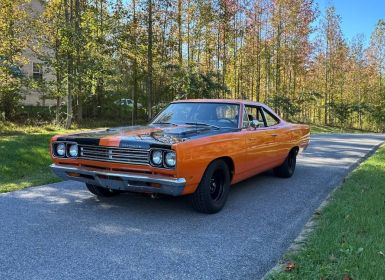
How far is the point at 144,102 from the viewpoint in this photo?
81.2 feet

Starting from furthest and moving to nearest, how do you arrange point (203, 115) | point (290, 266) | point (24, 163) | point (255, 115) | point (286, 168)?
1. point (24, 163)
2. point (286, 168)
3. point (255, 115)
4. point (203, 115)
5. point (290, 266)

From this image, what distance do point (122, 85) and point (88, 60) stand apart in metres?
4.67

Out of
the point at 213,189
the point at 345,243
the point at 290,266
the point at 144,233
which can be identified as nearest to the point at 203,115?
the point at 213,189

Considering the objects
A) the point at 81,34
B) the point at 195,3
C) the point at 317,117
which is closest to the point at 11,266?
the point at 81,34

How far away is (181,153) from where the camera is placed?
463 cm

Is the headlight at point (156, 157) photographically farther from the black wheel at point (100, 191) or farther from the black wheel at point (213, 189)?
the black wheel at point (100, 191)

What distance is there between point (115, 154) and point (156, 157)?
1.85 feet

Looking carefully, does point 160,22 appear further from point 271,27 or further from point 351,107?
point 351,107

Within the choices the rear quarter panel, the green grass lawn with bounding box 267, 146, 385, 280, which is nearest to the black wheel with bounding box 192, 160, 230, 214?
the rear quarter panel

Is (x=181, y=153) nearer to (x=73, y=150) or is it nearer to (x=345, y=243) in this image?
(x=73, y=150)

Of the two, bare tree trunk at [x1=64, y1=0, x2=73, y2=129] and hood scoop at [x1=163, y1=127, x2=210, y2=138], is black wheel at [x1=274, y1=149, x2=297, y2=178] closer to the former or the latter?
hood scoop at [x1=163, y1=127, x2=210, y2=138]

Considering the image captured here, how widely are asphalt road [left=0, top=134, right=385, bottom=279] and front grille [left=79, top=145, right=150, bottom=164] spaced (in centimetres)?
74

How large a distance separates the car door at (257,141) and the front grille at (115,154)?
6.21ft

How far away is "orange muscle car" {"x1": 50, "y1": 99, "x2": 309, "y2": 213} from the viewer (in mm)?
4715
